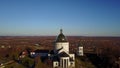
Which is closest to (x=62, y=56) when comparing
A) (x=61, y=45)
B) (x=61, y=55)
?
(x=61, y=55)

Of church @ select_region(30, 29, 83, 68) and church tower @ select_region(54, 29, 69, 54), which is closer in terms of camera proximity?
church @ select_region(30, 29, 83, 68)

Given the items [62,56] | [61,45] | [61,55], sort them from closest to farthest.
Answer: [62,56]
[61,55]
[61,45]

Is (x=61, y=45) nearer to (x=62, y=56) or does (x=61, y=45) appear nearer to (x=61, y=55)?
(x=61, y=55)

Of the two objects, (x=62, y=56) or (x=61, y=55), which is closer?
(x=62, y=56)

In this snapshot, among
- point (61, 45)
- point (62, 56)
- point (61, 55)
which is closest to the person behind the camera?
point (62, 56)

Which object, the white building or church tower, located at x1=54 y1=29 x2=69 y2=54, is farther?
church tower, located at x1=54 y1=29 x2=69 y2=54

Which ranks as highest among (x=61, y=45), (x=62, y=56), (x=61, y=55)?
(x=61, y=45)

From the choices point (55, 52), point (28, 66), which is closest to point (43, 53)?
point (55, 52)

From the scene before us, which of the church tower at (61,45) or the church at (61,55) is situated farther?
the church tower at (61,45)
